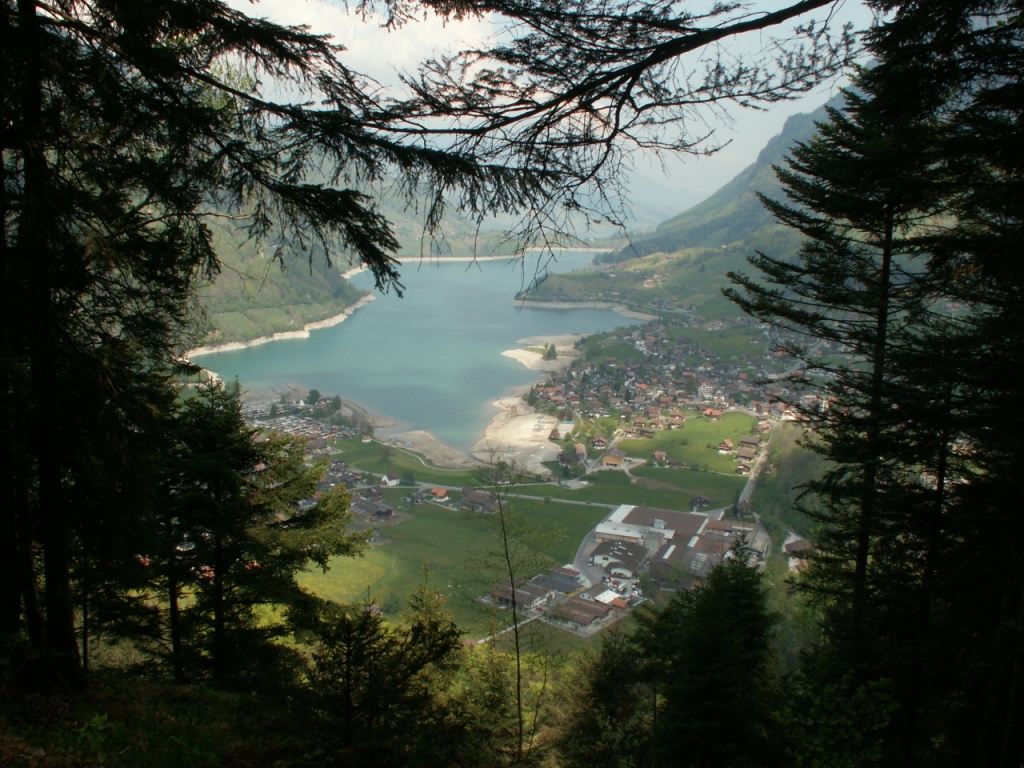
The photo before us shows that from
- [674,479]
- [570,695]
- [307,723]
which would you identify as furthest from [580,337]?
[307,723]

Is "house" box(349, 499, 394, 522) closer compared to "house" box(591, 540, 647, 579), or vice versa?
"house" box(591, 540, 647, 579)

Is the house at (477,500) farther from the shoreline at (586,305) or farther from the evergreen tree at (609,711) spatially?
the shoreline at (586,305)

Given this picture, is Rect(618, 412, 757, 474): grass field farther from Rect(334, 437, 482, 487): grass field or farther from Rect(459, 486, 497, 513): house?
Rect(459, 486, 497, 513): house

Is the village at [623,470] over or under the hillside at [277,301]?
under

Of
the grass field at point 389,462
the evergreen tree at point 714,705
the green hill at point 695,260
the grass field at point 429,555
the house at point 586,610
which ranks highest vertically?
the green hill at point 695,260

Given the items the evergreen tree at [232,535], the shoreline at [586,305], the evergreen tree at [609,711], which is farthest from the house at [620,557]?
the shoreline at [586,305]

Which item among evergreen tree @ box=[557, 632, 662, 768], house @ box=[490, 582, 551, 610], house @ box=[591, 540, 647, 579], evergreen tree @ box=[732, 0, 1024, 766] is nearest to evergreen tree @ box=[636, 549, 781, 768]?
evergreen tree @ box=[732, 0, 1024, 766]
